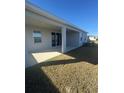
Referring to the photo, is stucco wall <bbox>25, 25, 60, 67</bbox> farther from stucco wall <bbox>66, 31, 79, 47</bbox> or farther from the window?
stucco wall <bbox>66, 31, 79, 47</bbox>

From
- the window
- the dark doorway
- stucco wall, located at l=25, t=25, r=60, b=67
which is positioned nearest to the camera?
stucco wall, located at l=25, t=25, r=60, b=67

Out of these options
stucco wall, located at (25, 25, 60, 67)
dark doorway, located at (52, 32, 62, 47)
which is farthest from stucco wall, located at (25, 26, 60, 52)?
dark doorway, located at (52, 32, 62, 47)

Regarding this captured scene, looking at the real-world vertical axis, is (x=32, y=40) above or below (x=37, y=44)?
above

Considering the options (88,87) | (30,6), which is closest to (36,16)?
(30,6)

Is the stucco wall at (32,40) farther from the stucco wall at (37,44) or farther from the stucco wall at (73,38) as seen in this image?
Answer: the stucco wall at (73,38)

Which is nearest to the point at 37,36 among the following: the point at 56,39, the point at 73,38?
the point at 56,39

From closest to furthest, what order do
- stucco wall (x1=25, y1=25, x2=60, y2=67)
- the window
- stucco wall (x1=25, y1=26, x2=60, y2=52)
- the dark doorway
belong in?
stucco wall (x1=25, y1=25, x2=60, y2=67) < stucco wall (x1=25, y1=26, x2=60, y2=52) < the window < the dark doorway

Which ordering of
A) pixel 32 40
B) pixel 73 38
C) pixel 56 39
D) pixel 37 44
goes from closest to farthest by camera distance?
pixel 32 40
pixel 37 44
pixel 56 39
pixel 73 38

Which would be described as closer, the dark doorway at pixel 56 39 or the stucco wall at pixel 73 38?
the dark doorway at pixel 56 39

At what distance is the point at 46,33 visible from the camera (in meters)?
13.0

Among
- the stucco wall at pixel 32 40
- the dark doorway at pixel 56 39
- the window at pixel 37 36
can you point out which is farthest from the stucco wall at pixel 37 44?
the dark doorway at pixel 56 39

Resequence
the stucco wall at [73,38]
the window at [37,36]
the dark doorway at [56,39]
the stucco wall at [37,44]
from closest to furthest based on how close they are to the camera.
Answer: the stucco wall at [37,44], the window at [37,36], the dark doorway at [56,39], the stucco wall at [73,38]

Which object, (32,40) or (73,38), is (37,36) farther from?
(73,38)

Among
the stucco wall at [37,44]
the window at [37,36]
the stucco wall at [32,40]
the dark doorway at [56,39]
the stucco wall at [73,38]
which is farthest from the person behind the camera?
the stucco wall at [73,38]
